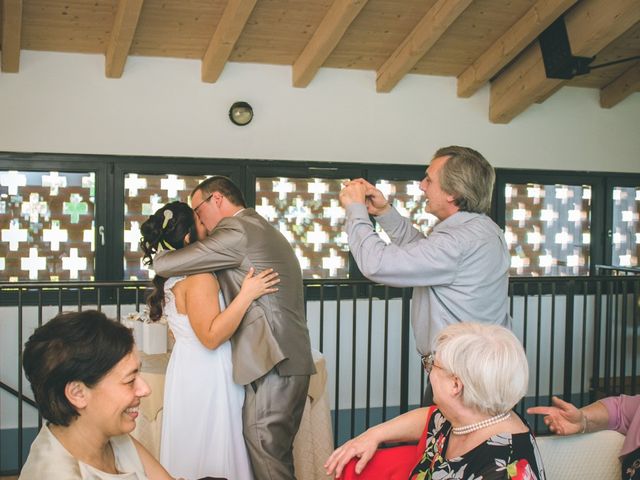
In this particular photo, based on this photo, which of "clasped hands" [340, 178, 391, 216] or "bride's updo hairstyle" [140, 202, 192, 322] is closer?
"clasped hands" [340, 178, 391, 216]

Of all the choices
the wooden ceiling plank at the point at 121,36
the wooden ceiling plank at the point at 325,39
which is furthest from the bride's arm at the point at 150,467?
the wooden ceiling plank at the point at 325,39

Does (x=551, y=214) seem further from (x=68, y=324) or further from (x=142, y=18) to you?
(x=68, y=324)

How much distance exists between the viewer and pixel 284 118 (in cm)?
596

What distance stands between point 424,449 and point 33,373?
1.03 meters

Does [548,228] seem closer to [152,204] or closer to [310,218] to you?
[310,218]

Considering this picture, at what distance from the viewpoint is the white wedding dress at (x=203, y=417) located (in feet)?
9.48

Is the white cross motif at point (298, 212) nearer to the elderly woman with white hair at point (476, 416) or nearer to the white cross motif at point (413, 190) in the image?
the white cross motif at point (413, 190)

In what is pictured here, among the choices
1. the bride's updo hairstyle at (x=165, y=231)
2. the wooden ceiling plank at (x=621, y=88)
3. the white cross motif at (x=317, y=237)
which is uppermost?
the wooden ceiling plank at (x=621, y=88)

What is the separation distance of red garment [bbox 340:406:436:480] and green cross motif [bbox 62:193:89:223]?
13.9 feet

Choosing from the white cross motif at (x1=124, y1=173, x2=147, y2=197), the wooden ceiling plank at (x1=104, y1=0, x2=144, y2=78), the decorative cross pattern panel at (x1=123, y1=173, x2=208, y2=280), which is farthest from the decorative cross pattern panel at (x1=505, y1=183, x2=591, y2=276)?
the wooden ceiling plank at (x1=104, y1=0, x2=144, y2=78)

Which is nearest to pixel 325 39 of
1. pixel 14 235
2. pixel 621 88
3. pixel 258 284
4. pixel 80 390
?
pixel 14 235

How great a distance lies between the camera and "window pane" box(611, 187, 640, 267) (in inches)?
275

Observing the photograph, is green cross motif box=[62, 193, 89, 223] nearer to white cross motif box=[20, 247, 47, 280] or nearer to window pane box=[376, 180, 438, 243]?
white cross motif box=[20, 247, 47, 280]

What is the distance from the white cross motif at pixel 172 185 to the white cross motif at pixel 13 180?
3.40 ft
